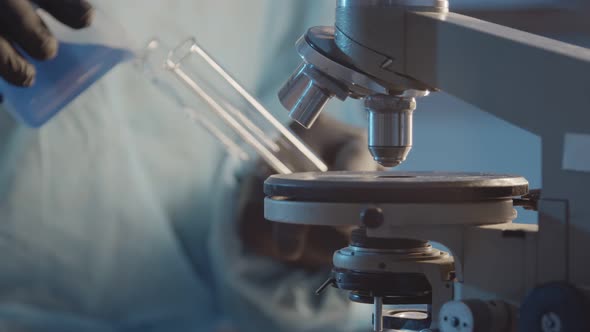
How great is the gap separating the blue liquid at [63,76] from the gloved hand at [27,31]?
0.05m

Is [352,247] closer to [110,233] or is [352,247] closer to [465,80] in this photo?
[465,80]

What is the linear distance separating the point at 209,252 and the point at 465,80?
1.27 m

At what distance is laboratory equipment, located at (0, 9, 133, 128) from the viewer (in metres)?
1.30

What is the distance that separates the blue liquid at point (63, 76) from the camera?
4.26 ft

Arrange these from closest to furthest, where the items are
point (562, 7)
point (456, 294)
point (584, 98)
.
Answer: point (584, 98), point (456, 294), point (562, 7)

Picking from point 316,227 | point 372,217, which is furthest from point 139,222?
point 372,217

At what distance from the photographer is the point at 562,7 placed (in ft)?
5.85

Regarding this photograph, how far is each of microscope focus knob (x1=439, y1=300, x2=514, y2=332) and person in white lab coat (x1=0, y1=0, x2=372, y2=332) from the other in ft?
3.83

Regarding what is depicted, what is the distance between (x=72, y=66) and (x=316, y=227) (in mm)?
735

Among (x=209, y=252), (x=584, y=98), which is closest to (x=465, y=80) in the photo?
(x=584, y=98)

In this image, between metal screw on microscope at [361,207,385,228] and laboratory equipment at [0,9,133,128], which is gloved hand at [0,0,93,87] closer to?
laboratory equipment at [0,9,133,128]

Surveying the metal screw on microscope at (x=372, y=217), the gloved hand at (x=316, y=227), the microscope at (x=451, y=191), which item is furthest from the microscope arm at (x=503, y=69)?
the gloved hand at (x=316, y=227)

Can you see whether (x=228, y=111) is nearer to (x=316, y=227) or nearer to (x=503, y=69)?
(x=316, y=227)

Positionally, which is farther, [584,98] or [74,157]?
[74,157]
